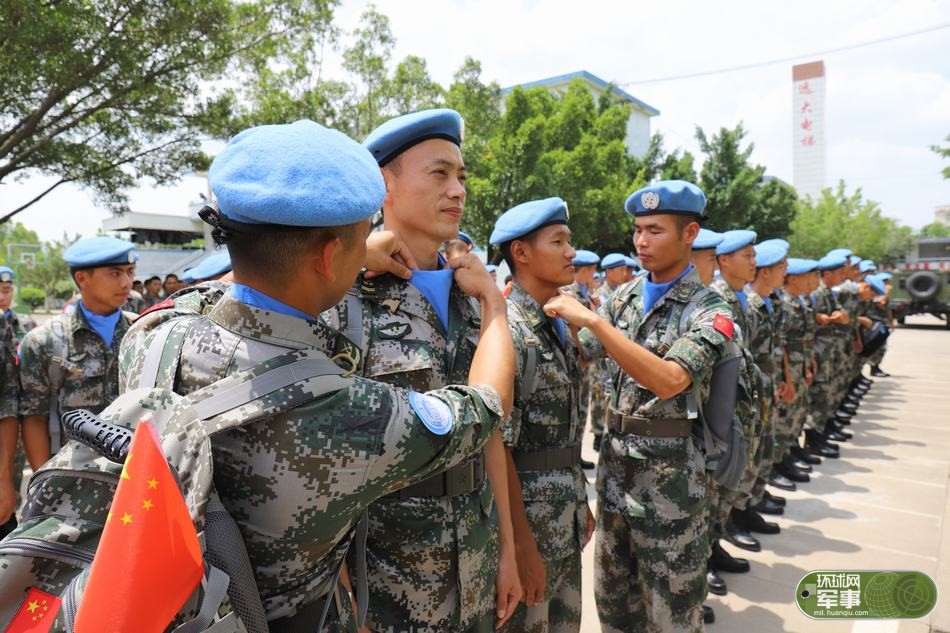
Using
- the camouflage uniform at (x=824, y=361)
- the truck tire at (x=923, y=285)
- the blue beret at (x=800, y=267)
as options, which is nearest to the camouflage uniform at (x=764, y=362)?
the blue beret at (x=800, y=267)

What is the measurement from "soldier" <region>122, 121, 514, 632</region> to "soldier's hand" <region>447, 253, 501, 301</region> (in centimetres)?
52

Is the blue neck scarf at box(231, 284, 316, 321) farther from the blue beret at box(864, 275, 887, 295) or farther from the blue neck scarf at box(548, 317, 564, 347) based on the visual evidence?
the blue beret at box(864, 275, 887, 295)

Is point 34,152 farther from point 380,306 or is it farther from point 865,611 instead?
point 865,611

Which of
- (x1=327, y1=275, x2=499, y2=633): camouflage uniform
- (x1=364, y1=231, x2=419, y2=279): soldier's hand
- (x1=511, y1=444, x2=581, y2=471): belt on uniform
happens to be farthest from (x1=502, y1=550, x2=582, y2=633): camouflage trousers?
(x1=364, y1=231, x2=419, y2=279): soldier's hand

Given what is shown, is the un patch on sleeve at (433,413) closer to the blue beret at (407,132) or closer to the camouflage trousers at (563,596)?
the blue beret at (407,132)

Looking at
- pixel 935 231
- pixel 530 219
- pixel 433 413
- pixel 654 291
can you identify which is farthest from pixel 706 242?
pixel 935 231

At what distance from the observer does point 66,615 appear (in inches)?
30.6

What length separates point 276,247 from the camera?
107 centimetres

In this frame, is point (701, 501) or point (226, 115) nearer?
point (701, 501)

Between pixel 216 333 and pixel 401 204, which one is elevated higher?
pixel 401 204

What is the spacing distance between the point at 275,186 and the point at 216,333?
0.30 metres

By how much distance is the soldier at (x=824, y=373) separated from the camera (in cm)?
691

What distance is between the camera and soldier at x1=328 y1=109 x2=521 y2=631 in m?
1.57

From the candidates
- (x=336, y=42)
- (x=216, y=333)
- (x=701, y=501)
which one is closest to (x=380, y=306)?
(x=216, y=333)
